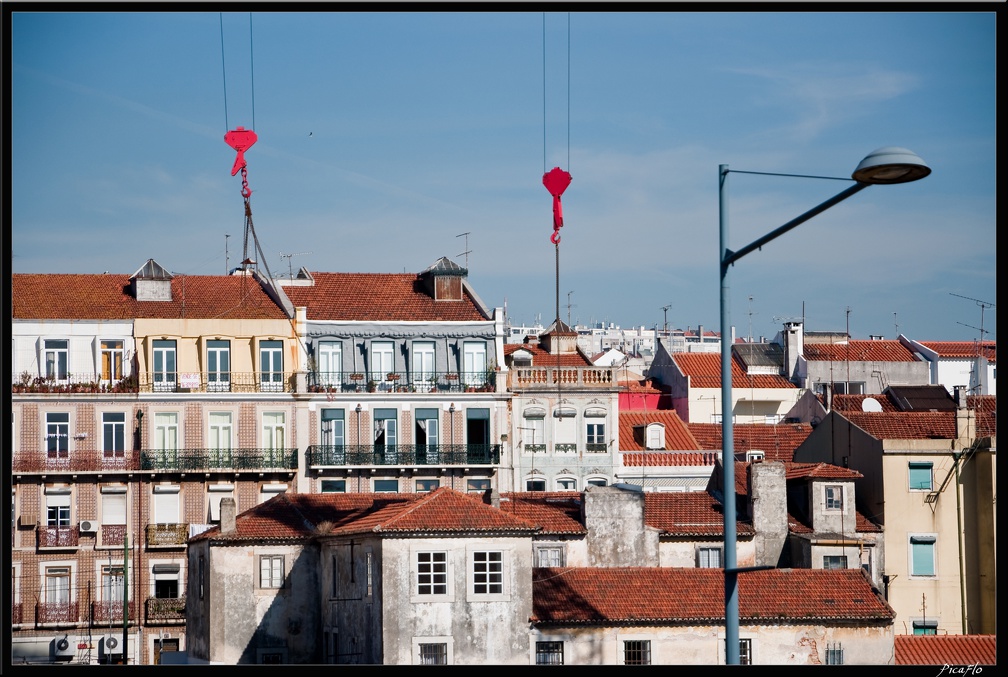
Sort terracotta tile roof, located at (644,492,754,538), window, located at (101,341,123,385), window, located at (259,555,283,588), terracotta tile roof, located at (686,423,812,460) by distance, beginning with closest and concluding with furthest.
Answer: window, located at (259,555,283,588)
terracotta tile roof, located at (644,492,754,538)
window, located at (101,341,123,385)
terracotta tile roof, located at (686,423,812,460)

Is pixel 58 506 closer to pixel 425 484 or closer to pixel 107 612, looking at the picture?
pixel 107 612

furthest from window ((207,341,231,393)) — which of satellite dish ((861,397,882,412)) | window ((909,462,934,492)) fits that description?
satellite dish ((861,397,882,412))

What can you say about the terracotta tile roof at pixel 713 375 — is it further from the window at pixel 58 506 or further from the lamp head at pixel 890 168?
the lamp head at pixel 890 168

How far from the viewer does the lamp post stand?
68.1 feet

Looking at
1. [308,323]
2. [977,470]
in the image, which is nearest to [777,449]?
[977,470]

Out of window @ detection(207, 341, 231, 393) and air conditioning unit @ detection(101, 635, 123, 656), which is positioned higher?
window @ detection(207, 341, 231, 393)

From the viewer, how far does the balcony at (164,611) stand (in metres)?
61.1

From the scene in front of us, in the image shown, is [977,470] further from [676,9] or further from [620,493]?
[676,9]

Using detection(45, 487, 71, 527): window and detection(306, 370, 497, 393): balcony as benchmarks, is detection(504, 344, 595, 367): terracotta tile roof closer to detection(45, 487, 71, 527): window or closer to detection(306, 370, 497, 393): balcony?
detection(306, 370, 497, 393): balcony

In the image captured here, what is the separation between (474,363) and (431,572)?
25324mm

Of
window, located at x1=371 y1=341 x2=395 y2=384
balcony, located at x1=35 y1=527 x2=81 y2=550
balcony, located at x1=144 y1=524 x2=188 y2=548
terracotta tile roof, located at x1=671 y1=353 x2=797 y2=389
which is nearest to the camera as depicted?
balcony, located at x1=35 y1=527 x2=81 y2=550

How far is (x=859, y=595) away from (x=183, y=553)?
26.4 m

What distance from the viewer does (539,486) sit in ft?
226

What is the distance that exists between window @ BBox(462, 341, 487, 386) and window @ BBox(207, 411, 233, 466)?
960 cm
